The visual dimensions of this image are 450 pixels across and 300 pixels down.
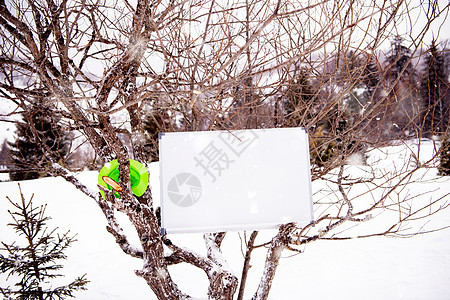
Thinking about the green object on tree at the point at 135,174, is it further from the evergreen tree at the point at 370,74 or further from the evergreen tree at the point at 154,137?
the evergreen tree at the point at 370,74

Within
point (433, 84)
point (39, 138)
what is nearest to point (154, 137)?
point (39, 138)

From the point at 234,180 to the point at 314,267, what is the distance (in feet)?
22.2

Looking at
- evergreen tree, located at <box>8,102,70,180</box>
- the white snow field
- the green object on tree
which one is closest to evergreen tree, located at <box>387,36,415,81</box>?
the green object on tree

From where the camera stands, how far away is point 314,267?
7.45 metres

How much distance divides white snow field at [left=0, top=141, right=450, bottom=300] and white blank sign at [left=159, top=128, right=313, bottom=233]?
13.6ft

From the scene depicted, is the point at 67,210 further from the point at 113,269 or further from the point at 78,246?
the point at 113,269

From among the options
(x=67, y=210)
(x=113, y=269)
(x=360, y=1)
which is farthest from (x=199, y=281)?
(x=360, y=1)

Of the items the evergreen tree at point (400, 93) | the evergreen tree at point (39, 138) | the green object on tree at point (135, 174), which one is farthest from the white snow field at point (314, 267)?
the green object on tree at point (135, 174)

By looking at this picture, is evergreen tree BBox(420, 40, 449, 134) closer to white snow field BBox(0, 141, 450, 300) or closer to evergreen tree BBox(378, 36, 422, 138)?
evergreen tree BBox(378, 36, 422, 138)

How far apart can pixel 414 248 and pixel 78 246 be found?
30.2 feet

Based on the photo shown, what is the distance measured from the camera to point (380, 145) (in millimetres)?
3465

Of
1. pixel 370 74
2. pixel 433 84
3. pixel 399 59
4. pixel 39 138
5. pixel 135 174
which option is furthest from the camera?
pixel 39 138

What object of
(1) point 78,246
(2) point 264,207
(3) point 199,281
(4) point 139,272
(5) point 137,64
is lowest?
(3) point 199,281

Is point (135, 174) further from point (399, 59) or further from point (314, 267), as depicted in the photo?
point (314, 267)
